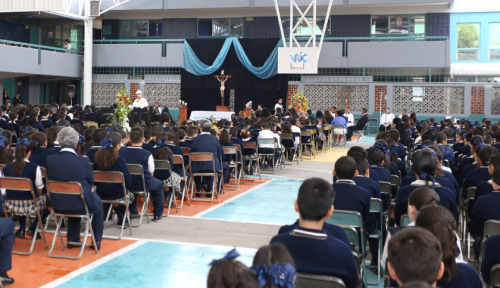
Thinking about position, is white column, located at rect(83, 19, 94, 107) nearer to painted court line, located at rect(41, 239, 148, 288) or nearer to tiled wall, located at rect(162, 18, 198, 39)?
tiled wall, located at rect(162, 18, 198, 39)

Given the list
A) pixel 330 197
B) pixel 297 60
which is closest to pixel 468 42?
pixel 297 60

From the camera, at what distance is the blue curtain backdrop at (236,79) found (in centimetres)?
2359

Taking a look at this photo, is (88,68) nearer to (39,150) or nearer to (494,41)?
(494,41)

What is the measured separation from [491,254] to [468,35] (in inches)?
927

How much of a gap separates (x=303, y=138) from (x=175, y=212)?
25.6 ft

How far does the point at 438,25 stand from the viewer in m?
24.2

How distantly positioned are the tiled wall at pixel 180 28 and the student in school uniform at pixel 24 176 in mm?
21726

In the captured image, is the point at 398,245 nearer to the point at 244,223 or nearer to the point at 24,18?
the point at 244,223

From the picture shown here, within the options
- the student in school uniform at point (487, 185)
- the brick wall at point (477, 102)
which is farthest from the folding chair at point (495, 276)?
the brick wall at point (477, 102)

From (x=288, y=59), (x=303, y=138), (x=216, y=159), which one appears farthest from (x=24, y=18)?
(x=216, y=159)

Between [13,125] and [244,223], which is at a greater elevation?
[13,125]

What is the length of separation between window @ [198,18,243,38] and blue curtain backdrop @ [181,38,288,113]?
8.10 ft

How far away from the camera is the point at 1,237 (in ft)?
14.6

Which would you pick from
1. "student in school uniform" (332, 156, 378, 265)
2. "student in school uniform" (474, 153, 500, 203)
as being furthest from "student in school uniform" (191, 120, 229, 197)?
"student in school uniform" (474, 153, 500, 203)
